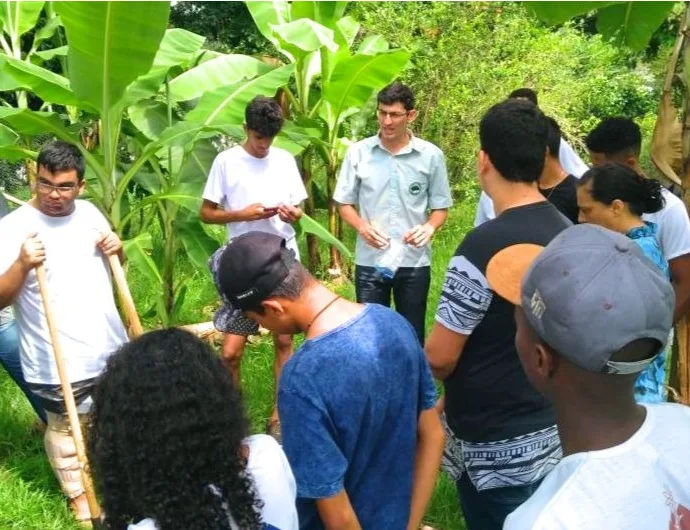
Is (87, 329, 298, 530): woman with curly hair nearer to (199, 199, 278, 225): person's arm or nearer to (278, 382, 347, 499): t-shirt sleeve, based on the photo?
(278, 382, 347, 499): t-shirt sleeve

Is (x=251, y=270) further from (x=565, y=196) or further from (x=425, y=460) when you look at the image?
(x=565, y=196)

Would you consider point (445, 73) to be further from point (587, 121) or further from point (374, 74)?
point (374, 74)

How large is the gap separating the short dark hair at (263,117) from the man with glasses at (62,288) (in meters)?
1.19

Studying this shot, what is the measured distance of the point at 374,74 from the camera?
240 inches

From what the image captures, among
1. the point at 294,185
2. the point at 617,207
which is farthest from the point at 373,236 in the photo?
the point at 617,207

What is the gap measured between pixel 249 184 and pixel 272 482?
3.21 metres

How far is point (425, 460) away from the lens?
7.28 feet

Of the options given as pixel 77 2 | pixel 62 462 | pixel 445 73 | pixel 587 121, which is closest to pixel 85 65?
pixel 77 2

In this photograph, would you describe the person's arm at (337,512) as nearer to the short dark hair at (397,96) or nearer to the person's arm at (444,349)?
the person's arm at (444,349)

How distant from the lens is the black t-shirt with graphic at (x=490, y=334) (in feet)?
7.53

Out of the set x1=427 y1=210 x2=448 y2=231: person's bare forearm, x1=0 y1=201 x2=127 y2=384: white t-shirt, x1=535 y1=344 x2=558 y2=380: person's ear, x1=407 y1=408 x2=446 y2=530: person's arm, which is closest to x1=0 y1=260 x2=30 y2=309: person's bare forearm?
x1=0 y1=201 x2=127 y2=384: white t-shirt

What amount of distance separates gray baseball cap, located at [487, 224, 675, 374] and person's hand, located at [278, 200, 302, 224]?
3.36 m

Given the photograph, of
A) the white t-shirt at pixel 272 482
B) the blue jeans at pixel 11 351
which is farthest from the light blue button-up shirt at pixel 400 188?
the white t-shirt at pixel 272 482

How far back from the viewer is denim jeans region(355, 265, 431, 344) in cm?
482
